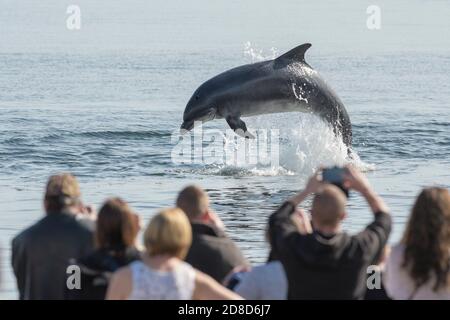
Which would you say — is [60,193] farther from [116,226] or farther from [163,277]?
[163,277]

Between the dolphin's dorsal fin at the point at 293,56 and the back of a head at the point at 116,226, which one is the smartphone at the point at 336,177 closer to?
the back of a head at the point at 116,226

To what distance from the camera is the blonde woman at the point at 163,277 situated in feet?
28.8

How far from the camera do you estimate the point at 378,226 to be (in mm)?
9719

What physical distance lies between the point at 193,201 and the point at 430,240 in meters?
2.34

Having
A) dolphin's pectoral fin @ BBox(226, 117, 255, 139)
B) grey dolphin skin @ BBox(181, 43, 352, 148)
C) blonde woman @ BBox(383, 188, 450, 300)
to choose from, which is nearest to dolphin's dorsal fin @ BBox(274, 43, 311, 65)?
grey dolphin skin @ BBox(181, 43, 352, 148)

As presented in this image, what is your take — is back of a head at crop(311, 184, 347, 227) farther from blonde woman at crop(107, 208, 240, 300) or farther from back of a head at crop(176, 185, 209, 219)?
back of a head at crop(176, 185, 209, 219)

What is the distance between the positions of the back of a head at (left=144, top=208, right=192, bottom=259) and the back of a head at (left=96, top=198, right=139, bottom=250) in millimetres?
695

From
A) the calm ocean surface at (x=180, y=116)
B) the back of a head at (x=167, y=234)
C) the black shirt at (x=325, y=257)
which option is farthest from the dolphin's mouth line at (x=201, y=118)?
the back of a head at (x=167, y=234)

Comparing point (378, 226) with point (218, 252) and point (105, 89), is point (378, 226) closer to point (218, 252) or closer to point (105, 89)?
point (218, 252)

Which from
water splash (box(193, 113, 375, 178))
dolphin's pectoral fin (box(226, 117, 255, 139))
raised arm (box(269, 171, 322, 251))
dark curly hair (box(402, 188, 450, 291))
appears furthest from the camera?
water splash (box(193, 113, 375, 178))

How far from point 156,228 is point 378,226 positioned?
1982 mm

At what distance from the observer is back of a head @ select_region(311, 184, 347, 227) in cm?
925

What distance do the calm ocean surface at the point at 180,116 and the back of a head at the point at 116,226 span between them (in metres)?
4.54

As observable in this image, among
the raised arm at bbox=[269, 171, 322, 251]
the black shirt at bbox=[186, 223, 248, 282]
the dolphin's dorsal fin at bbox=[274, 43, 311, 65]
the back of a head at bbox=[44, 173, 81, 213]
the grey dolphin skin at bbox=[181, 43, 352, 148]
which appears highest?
the dolphin's dorsal fin at bbox=[274, 43, 311, 65]
